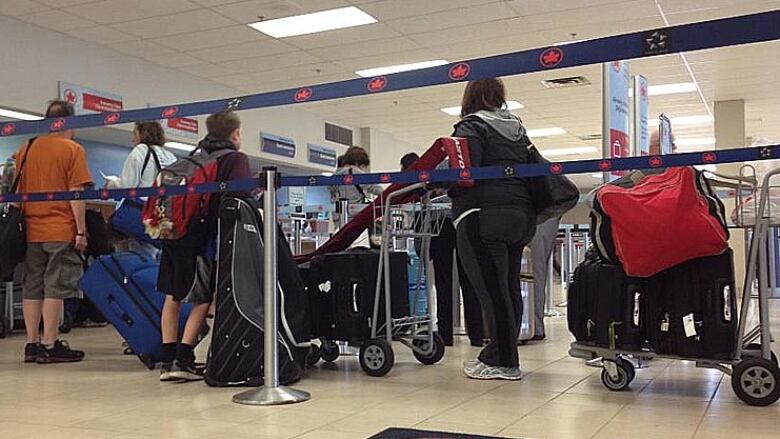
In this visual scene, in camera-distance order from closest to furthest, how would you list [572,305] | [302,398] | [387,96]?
1. [302,398]
2. [572,305]
3. [387,96]

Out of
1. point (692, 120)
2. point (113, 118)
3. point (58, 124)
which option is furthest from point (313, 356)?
point (692, 120)

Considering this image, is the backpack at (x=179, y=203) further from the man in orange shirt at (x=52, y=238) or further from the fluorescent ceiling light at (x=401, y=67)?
the fluorescent ceiling light at (x=401, y=67)

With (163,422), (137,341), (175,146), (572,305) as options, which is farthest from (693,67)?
(163,422)

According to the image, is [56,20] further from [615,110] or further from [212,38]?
[615,110]

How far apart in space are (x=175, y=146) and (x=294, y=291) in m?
7.64

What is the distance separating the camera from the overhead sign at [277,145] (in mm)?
11577

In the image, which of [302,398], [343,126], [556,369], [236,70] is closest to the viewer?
[302,398]

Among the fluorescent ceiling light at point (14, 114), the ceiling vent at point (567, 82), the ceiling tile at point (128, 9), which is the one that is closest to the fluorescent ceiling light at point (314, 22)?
the ceiling tile at point (128, 9)

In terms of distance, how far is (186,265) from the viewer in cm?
349

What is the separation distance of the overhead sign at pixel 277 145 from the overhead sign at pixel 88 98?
2.85 m

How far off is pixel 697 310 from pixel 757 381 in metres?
0.31

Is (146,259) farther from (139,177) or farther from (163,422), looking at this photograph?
(163,422)

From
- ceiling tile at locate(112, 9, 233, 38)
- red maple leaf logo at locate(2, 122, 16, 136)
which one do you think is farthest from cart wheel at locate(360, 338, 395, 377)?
ceiling tile at locate(112, 9, 233, 38)

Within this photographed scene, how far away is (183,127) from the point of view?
1008cm
